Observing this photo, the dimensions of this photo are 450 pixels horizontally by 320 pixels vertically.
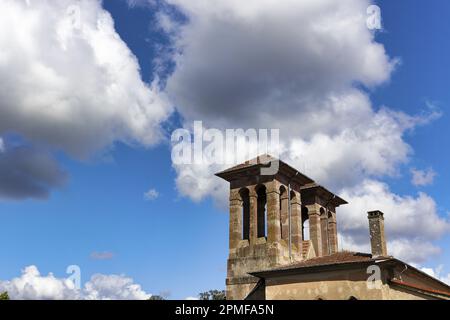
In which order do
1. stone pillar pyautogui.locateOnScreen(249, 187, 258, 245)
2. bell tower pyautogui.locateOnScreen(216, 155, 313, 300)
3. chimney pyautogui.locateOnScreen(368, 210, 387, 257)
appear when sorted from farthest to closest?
stone pillar pyautogui.locateOnScreen(249, 187, 258, 245), bell tower pyautogui.locateOnScreen(216, 155, 313, 300), chimney pyautogui.locateOnScreen(368, 210, 387, 257)

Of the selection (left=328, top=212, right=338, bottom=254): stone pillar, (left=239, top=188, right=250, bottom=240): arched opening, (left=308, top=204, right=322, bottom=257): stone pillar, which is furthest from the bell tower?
(left=328, top=212, right=338, bottom=254): stone pillar

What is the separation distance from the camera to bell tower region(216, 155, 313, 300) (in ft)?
65.8

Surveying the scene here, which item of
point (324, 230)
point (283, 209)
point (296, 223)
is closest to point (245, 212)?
point (283, 209)

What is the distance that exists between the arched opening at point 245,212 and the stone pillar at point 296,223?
2.10 m

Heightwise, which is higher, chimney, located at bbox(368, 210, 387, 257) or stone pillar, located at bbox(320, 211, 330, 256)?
stone pillar, located at bbox(320, 211, 330, 256)

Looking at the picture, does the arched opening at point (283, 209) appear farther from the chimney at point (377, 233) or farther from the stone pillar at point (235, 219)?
the chimney at point (377, 233)

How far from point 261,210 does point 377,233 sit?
6472mm

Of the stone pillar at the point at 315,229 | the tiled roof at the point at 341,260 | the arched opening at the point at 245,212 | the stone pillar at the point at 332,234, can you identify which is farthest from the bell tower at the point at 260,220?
the stone pillar at the point at 332,234

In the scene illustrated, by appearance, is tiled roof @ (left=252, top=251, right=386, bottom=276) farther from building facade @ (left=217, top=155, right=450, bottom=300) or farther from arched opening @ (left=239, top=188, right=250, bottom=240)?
arched opening @ (left=239, top=188, right=250, bottom=240)

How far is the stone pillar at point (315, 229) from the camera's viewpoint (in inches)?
910

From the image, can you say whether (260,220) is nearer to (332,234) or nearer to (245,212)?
(245,212)
